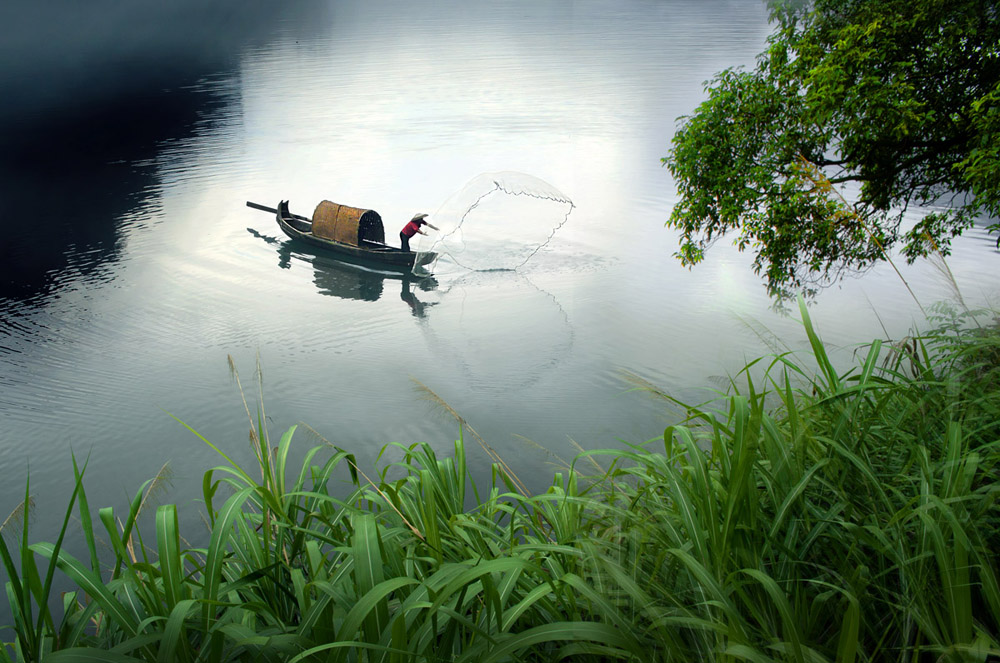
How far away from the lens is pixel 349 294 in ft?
42.0

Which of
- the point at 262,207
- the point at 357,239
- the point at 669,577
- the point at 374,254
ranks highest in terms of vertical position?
the point at 262,207

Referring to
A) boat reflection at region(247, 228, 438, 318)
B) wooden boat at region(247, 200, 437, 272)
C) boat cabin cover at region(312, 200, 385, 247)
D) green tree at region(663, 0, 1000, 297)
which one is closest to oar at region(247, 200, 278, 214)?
boat reflection at region(247, 228, 438, 318)

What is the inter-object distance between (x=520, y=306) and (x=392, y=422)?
4053mm

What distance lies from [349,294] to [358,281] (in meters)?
0.62

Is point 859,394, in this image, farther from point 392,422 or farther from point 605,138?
point 605,138

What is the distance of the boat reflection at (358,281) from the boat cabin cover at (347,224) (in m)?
0.66

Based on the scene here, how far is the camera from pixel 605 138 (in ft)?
72.1

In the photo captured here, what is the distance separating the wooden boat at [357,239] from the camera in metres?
13.1

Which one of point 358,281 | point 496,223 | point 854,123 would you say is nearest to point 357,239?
point 358,281

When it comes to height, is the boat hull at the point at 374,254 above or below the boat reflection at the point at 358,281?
above

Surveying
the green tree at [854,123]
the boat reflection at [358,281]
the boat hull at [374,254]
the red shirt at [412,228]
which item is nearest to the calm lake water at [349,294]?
the boat reflection at [358,281]

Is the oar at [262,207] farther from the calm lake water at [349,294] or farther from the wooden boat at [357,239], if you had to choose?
the wooden boat at [357,239]

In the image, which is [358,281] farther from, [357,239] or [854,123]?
[854,123]

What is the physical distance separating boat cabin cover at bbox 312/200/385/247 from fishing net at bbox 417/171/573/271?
1.06 m
